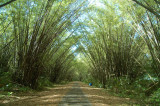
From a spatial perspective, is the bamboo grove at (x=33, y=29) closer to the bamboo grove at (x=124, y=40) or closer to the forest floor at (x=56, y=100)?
the forest floor at (x=56, y=100)

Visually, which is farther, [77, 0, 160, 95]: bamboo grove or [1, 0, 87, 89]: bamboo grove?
[1, 0, 87, 89]: bamboo grove

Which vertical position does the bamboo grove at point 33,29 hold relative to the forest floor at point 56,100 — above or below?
above

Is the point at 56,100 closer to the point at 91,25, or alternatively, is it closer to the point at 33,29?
the point at 33,29

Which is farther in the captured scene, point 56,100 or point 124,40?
point 124,40

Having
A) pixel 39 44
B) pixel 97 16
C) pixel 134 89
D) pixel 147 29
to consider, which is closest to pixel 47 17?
pixel 39 44

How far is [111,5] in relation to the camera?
6.12 meters

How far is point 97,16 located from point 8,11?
14.3ft

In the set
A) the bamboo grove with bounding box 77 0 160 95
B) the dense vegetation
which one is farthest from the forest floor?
the bamboo grove with bounding box 77 0 160 95

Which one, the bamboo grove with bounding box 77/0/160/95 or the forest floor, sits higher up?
the bamboo grove with bounding box 77/0/160/95

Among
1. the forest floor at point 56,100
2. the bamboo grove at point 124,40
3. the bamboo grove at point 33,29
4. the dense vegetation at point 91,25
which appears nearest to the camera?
the forest floor at point 56,100

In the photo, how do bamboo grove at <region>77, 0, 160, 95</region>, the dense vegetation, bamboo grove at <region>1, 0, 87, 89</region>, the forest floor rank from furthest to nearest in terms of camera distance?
1. bamboo grove at <region>1, 0, 87, 89</region>
2. bamboo grove at <region>77, 0, 160, 95</region>
3. the dense vegetation
4. the forest floor

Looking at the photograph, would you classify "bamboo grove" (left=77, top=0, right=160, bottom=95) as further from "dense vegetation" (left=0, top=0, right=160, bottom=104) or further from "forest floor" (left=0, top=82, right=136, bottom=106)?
"forest floor" (left=0, top=82, right=136, bottom=106)

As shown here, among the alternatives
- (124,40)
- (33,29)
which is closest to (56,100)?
(33,29)

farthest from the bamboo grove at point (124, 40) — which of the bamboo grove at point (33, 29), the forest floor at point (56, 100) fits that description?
the bamboo grove at point (33, 29)
